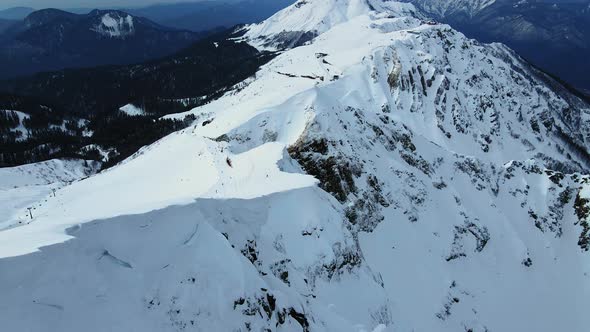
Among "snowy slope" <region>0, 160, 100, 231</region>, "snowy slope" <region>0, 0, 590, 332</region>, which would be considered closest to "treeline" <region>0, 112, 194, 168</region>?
"snowy slope" <region>0, 160, 100, 231</region>

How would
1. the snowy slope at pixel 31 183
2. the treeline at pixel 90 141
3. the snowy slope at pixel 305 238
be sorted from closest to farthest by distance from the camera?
the snowy slope at pixel 305 238 → the snowy slope at pixel 31 183 → the treeline at pixel 90 141

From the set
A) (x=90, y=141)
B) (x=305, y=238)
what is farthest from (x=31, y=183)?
(x=305, y=238)

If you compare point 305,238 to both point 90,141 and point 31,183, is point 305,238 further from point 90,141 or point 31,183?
point 90,141

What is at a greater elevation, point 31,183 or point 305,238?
point 305,238

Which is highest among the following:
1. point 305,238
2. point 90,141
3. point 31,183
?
point 305,238

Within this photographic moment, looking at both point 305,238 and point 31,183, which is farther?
point 31,183

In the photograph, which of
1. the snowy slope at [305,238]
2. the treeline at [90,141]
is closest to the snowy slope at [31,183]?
the snowy slope at [305,238]

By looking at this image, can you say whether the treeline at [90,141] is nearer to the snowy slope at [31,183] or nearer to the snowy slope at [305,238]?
the snowy slope at [31,183]

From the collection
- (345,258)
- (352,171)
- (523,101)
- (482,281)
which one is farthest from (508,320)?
(523,101)

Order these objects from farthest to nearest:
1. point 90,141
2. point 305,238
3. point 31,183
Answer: point 90,141 < point 31,183 < point 305,238
